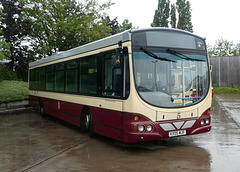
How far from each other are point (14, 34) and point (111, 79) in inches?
728

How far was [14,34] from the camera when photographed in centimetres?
2350

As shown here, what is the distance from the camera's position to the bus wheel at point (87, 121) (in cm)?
872

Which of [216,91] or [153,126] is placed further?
[216,91]

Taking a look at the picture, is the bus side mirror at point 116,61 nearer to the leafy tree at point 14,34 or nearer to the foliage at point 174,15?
the leafy tree at point 14,34

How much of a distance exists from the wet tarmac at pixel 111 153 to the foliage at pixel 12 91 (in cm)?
831

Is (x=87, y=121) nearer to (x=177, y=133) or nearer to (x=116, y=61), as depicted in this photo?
(x=116, y=61)

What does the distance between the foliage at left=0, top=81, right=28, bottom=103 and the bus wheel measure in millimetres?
10104

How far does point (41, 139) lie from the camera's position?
8875 mm

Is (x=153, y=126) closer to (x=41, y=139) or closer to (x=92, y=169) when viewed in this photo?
(x=92, y=169)

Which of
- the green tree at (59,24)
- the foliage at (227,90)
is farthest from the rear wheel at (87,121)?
the foliage at (227,90)

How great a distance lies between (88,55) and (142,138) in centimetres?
363

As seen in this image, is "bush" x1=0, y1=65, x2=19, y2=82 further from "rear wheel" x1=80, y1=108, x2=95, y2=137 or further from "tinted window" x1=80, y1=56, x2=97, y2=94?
"rear wheel" x1=80, y1=108, x2=95, y2=137

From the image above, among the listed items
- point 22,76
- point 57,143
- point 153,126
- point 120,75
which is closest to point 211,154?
point 153,126

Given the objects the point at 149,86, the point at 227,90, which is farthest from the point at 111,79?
the point at 227,90
